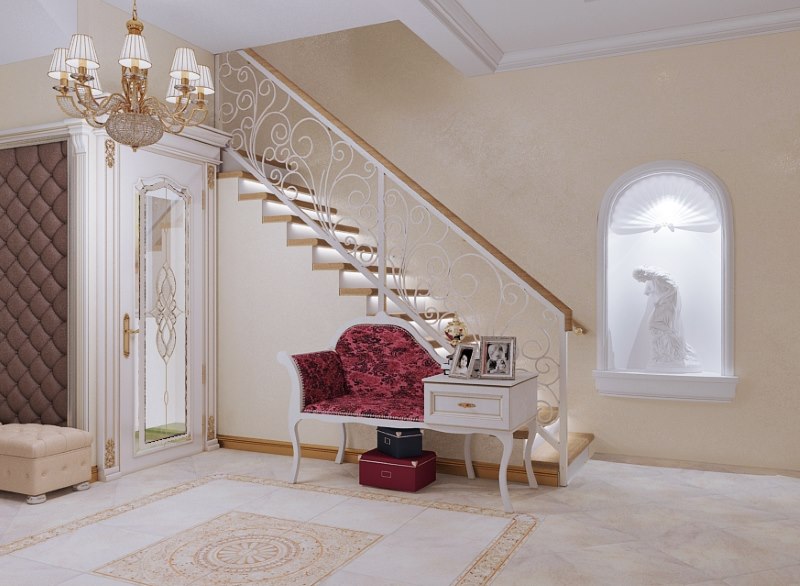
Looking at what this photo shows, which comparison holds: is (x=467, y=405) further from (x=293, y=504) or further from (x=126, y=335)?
(x=126, y=335)

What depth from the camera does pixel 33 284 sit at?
4.86m

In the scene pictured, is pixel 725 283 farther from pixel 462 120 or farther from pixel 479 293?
pixel 462 120

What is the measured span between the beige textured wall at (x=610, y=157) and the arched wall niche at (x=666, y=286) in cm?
10

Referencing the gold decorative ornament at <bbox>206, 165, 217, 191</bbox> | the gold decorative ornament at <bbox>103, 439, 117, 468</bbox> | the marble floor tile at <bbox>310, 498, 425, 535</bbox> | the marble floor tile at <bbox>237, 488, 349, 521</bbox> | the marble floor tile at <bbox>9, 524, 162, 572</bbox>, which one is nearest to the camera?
the marble floor tile at <bbox>9, 524, 162, 572</bbox>

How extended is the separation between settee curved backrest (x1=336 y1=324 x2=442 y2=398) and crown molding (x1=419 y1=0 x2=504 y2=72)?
2.15m

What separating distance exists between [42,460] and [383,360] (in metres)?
2.20

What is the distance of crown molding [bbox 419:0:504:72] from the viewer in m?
4.71

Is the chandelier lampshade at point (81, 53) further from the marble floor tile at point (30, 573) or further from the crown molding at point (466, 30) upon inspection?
the marble floor tile at point (30, 573)

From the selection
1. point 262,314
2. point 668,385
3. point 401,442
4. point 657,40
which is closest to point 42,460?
point 262,314

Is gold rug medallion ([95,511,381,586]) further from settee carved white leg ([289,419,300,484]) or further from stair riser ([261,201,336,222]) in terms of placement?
stair riser ([261,201,336,222])

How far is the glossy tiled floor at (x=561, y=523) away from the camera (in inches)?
124

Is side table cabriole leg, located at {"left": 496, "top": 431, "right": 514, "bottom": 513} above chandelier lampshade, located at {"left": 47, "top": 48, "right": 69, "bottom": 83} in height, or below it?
below

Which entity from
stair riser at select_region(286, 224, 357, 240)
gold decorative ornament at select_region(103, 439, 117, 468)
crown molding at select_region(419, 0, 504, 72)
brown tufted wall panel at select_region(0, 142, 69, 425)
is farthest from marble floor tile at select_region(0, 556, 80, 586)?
crown molding at select_region(419, 0, 504, 72)

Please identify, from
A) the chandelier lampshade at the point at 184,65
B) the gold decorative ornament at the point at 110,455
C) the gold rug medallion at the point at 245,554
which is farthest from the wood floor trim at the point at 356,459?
the chandelier lampshade at the point at 184,65
